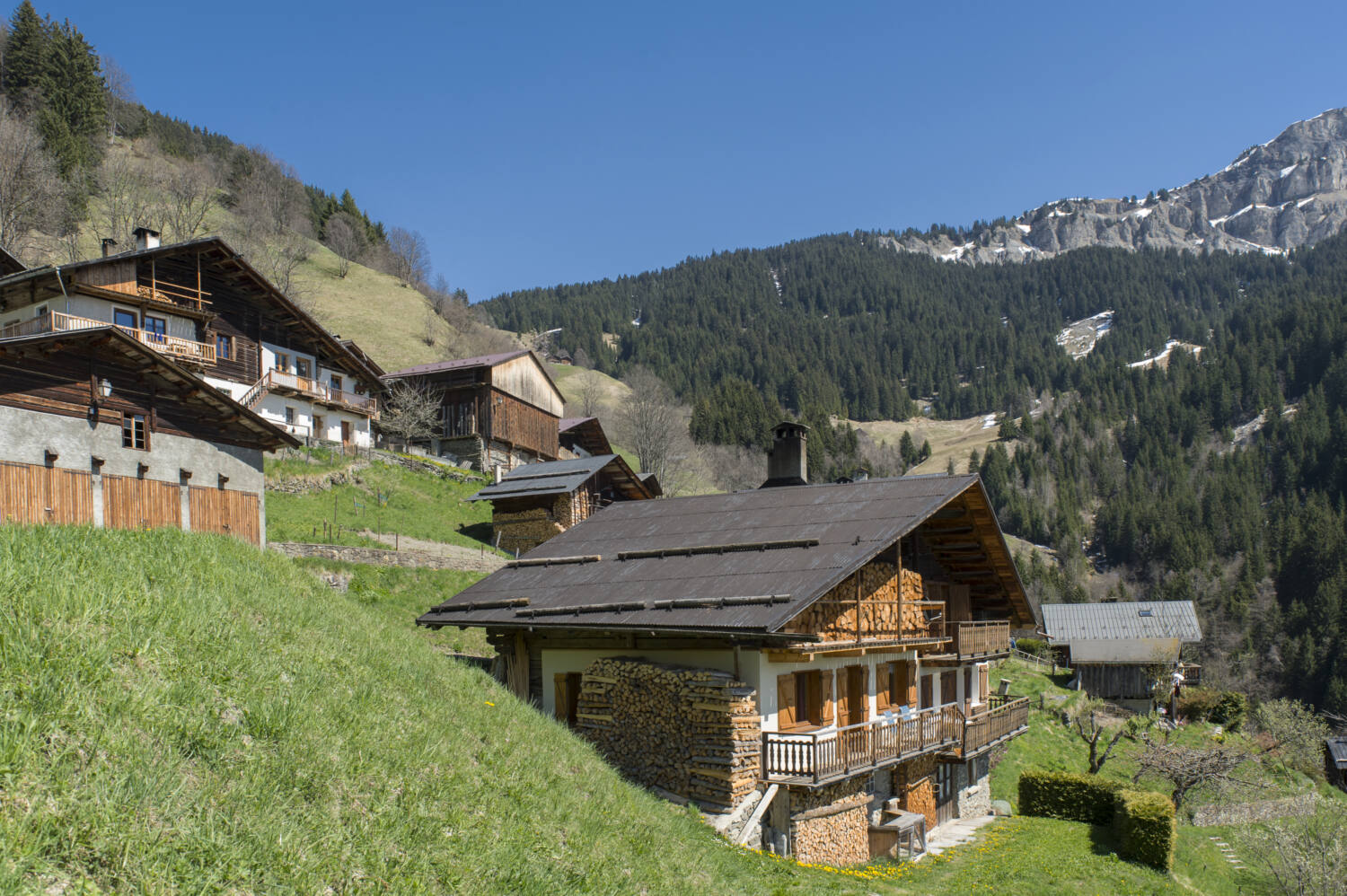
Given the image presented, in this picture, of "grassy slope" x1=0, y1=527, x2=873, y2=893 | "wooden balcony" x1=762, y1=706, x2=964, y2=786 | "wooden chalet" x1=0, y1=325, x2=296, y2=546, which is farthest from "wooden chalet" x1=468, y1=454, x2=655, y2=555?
"grassy slope" x1=0, y1=527, x2=873, y2=893

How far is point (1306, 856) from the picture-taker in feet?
80.1

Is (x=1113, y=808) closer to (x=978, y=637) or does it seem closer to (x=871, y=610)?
(x=978, y=637)

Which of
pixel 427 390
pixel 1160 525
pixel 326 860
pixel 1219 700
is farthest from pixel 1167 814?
pixel 1160 525

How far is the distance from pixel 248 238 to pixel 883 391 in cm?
13393

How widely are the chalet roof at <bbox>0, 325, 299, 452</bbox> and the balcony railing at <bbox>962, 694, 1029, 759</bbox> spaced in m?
18.8

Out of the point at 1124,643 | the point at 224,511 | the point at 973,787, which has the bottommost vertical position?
the point at 1124,643

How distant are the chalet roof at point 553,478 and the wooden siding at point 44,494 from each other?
21.5 metres

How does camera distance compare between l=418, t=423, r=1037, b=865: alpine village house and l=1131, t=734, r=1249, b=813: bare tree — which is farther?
l=1131, t=734, r=1249, b=813: bare tree

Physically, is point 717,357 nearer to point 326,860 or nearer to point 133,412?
point 133,412

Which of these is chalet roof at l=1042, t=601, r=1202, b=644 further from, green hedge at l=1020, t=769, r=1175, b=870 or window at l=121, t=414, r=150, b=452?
window at l=121, t=414, r=150, b=452

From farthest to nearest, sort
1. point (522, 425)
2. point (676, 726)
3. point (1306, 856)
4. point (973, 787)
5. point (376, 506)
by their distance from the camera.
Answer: point (522, 425)
point (376, 506)
point (973, 787)
point (1306, 856)
point (676, 726)

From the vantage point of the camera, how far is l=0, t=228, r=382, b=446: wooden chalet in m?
36.7

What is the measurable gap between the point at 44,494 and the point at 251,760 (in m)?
15.8

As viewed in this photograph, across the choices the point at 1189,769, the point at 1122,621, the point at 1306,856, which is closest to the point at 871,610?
the point at 1306,856
